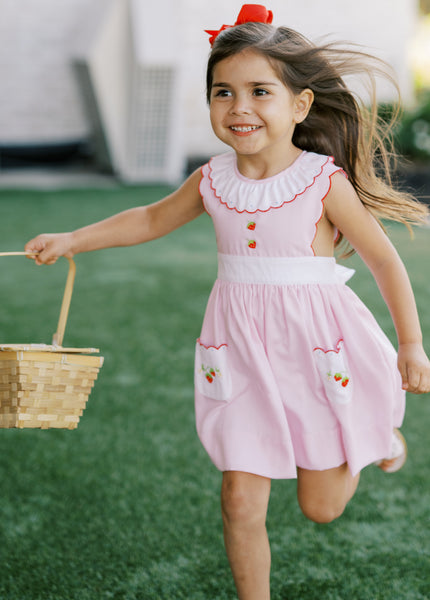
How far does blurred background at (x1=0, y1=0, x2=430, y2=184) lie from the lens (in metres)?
10.9

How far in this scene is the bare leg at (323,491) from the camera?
1.81 meters

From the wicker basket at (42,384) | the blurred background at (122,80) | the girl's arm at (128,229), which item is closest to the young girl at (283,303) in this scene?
the girl's arm at (128,229)

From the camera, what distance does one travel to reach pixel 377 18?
46.1 feet

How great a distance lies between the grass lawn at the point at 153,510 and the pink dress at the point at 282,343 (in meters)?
0.45

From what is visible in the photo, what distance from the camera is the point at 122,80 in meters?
11.5

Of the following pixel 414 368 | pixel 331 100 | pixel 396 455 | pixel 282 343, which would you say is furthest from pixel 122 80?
pixel 414 368

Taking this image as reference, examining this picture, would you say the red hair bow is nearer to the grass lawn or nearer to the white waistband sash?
the white waistband sash

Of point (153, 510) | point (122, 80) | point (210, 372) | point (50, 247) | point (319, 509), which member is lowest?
point (122, 80)

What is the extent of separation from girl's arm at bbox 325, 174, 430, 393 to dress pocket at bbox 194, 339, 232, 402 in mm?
374

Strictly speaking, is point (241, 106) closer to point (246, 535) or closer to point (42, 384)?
point (42, 384)

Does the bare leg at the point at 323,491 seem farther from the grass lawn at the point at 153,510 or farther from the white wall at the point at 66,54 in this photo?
the white wall at the point at 66,54

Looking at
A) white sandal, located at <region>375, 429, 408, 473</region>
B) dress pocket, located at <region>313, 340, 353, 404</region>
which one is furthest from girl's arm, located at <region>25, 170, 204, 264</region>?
white sandal, located at <region>375, 429, 408, 473</region>

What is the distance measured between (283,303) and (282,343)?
0.09 m

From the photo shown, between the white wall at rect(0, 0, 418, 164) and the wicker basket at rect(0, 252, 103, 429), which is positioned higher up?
the wicker basket at rect(0, 252, 103, 429)
